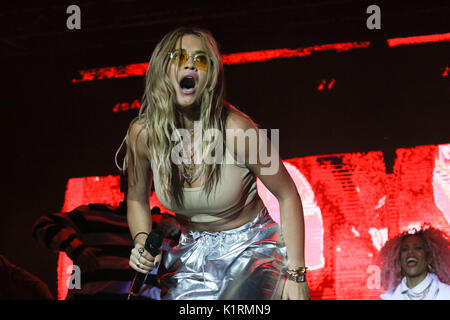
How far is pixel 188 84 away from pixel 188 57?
4.2 inches

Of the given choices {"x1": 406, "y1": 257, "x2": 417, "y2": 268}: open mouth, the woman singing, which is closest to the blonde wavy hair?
the woman singing

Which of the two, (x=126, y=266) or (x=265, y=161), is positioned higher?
(x=265, y=161)

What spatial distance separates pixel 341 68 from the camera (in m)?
4.39

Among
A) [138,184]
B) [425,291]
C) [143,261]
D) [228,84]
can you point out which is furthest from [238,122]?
[425,291]

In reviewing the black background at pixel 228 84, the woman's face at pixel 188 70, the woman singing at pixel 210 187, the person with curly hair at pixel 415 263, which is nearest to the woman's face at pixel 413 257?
the person with curly hair at pixel 415 263

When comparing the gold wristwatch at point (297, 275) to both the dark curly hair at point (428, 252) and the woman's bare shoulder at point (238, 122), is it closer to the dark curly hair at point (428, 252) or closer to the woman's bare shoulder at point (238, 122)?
the woman's bare shoulder at point (238, 122)

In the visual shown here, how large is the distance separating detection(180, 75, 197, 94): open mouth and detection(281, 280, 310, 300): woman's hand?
2.72 feet

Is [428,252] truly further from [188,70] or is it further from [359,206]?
[188,70]

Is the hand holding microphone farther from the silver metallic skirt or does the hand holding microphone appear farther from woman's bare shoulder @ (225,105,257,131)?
woman's bare shoulder @ (225,105,257,131)
